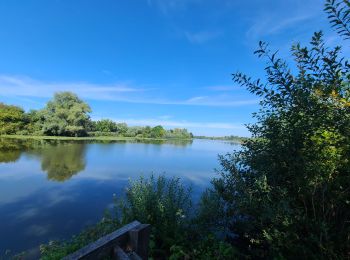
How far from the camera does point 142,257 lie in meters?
1.69

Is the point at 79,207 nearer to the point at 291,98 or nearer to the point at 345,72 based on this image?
the point at 291,98

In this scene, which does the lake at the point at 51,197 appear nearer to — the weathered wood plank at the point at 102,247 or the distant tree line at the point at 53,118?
the weathered wood plank at the point at 102,247

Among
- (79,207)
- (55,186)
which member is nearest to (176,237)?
(79,207)

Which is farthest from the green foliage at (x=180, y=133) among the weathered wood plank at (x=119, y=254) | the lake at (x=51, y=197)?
the weathered wood plank at (x=119, y=254)

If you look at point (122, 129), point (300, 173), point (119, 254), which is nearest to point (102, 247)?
point (119, 254)

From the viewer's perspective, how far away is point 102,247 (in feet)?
4.85

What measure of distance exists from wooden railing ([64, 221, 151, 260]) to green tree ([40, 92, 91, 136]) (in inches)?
1769

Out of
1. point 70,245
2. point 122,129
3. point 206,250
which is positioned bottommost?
Answer: point 70,245

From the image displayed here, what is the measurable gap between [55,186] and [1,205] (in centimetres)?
249

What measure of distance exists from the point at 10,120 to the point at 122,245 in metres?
51.8

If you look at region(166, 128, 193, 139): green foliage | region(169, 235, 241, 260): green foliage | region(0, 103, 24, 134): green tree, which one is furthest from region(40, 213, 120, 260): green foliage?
region(166, 128, 193, 139): green foliage

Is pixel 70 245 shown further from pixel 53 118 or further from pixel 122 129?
pixel 122 129

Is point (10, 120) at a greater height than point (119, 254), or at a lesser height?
greater

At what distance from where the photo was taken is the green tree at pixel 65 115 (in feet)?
138
